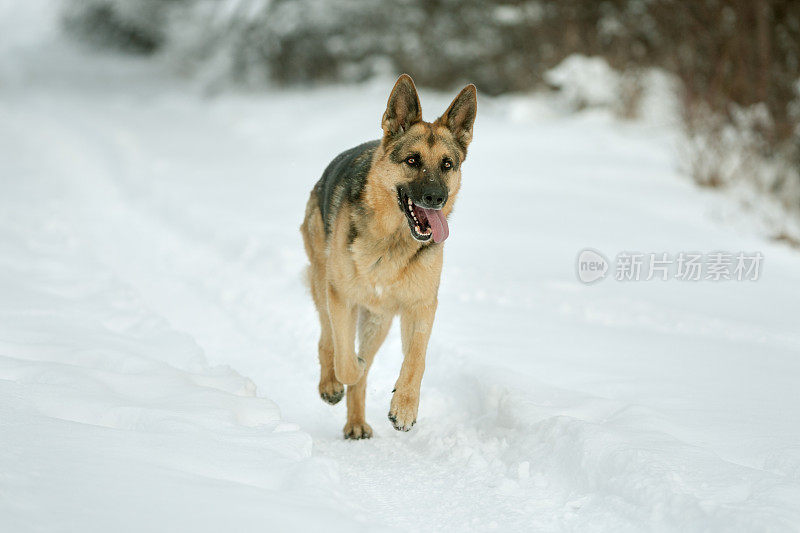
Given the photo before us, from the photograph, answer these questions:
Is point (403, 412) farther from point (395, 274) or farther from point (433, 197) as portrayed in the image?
point (433, 197)

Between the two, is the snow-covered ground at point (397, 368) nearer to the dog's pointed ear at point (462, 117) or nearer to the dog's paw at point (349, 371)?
the dog's paw at point (349, 371)

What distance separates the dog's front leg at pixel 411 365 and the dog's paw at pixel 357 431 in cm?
49

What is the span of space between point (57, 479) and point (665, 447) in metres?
2.66

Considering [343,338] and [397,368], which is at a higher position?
[343,338]

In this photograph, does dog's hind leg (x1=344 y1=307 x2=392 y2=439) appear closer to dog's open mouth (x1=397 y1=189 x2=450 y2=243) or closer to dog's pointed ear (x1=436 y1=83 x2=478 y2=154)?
dog's open mouth (x1=397 y1=189 x2=450 y2=243)

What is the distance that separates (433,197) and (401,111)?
69cm

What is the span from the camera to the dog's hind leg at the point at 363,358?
15.1 feet

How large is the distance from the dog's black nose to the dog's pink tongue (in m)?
0.09

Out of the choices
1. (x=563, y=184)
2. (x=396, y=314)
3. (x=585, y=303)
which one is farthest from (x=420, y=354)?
(x=563, y=184)

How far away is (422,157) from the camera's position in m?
4.20

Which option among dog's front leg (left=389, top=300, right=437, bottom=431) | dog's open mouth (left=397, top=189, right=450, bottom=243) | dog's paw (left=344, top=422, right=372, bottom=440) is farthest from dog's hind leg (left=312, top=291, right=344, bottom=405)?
dog's open mouth (left=397, top=189, right=450, bottom=243)

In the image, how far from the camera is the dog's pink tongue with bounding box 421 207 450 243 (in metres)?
4.08
